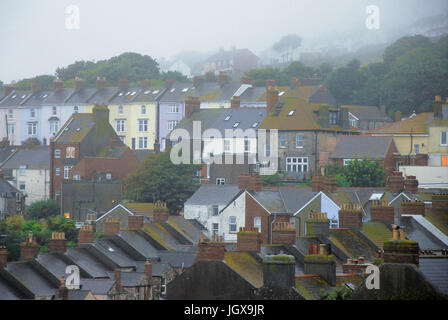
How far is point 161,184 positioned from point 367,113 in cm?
2706

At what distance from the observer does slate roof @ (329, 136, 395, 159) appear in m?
68.1

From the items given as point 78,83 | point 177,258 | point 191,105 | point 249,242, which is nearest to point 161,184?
point 191,105

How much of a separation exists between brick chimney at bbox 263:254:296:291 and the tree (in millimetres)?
43870

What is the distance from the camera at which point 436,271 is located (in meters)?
22.0

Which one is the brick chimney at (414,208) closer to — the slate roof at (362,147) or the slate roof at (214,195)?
the slate roof at (214,195)

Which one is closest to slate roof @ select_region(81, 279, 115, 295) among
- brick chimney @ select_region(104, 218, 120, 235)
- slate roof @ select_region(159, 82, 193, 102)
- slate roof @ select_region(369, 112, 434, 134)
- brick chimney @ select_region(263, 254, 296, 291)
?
brick chimney @ select_region(104, 218, 120, 235)

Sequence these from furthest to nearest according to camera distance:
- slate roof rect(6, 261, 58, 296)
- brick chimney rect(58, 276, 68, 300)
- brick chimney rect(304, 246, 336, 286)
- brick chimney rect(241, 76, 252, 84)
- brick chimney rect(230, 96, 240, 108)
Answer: brick chimney rect(241, 76, 252, 84) < brick chimney rect(230, 96, 240, 108) < slate roof rect(6, 261, 58, 296) < brick chimney rect(58, 276, 68, 300) < brick chimney rect(304, 246, 336, 286)

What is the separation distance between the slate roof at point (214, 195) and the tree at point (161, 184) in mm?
5280

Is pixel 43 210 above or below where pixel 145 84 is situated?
below

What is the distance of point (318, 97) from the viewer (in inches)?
3359

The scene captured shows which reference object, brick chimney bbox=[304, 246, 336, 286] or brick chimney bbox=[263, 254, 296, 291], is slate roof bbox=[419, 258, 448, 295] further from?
brick chimney bbox=[304, 246, 336, 286]

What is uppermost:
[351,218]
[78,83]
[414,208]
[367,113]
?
[78,83]

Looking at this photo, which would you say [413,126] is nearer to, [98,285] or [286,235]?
[286,235]
